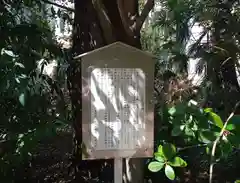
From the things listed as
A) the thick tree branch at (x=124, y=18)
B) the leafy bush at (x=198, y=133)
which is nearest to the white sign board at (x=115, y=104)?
the leafy bush at (x=198, y=133)

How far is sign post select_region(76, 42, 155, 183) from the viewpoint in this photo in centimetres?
198

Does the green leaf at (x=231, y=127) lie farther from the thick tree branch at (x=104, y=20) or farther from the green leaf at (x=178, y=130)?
the thick tree branch at (x=104, y=20)

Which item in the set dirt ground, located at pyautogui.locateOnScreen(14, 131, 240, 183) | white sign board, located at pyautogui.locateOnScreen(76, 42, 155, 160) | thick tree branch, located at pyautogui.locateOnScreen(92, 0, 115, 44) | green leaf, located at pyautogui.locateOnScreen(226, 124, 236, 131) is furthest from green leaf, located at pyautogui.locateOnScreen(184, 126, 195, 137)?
dirt ground, located at pyautogui.locateOnScreen(14, 131, 240, 183)

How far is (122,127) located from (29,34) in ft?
2.38

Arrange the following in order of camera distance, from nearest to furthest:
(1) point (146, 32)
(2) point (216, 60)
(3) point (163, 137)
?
(3) point (163, 137) → (2) point (216, 60) → (1) point (146, 32)

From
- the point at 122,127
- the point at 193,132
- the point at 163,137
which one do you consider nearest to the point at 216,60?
the point at 163,137

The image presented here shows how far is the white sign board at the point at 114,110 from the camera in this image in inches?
77.9

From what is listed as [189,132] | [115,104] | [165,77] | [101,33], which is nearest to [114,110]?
[115,104]

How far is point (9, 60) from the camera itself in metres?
2.02

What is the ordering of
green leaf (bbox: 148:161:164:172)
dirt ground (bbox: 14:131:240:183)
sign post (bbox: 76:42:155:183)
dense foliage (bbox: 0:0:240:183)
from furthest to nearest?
dirt ground (bbox: 14:131:240:183), sign post (bbox: 76:42:155:183), dense foliage (bbox: 0:0:240:183), green leaf (bbox: 148:161:164:172)

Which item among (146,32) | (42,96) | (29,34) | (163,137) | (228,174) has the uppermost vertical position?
(146,32)

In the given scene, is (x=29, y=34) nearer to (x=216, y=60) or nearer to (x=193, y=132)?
(x=193, y=132)

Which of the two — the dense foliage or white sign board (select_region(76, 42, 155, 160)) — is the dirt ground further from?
white sign board (select_region(76, 42, 155, 160))

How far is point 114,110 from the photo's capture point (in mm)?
1983
